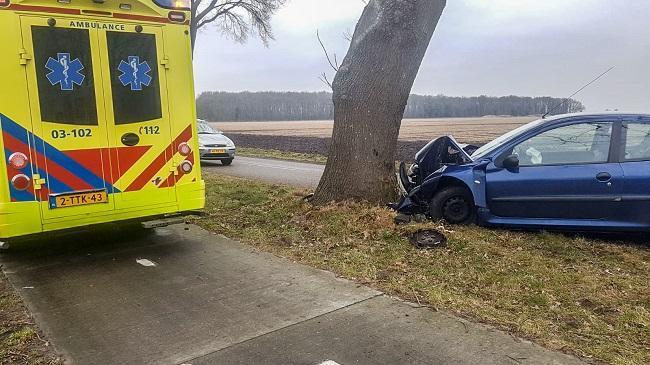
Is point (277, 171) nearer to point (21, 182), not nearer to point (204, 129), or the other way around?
point (204, 129)

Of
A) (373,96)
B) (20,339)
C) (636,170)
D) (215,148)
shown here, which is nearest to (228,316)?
(20,339)

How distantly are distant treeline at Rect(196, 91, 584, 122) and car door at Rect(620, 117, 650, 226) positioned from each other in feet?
269

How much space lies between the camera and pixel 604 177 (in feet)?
18.8

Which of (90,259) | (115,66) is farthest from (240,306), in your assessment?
(115,66)

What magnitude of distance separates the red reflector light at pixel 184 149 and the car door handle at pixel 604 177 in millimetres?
4693

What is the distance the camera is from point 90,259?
5.82m

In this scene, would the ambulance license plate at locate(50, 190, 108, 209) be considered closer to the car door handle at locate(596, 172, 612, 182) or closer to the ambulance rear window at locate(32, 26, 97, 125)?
the ambulance rear window at locate(32, 26, 97, 125)

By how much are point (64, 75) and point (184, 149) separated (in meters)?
1.48

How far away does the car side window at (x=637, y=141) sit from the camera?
5.72m

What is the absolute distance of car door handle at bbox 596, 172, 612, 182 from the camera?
5.71 m

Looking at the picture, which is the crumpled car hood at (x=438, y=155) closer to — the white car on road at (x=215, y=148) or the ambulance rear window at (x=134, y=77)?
the ambulance rear window at (x=134, y=77)

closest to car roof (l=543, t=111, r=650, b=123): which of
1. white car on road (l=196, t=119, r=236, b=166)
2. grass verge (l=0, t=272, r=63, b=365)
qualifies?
grass verge (l=0, t=272, r=63, b=365)

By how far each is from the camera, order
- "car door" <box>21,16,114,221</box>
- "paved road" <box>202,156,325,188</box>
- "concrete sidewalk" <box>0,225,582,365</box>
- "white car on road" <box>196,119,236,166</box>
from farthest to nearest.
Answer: "white car on road" <box>196,119,236,166</box>
"paved road" <box>202,156,325,188</box>
"car door" <box>21,16,114,221</box>
"concrete sidewalk" <box>0,225,582,365</box>

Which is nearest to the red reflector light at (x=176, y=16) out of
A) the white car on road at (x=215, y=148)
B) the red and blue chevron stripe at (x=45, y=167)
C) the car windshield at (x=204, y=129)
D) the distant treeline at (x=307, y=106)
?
the red and blue chevron stripe at (x=45, y=167)
